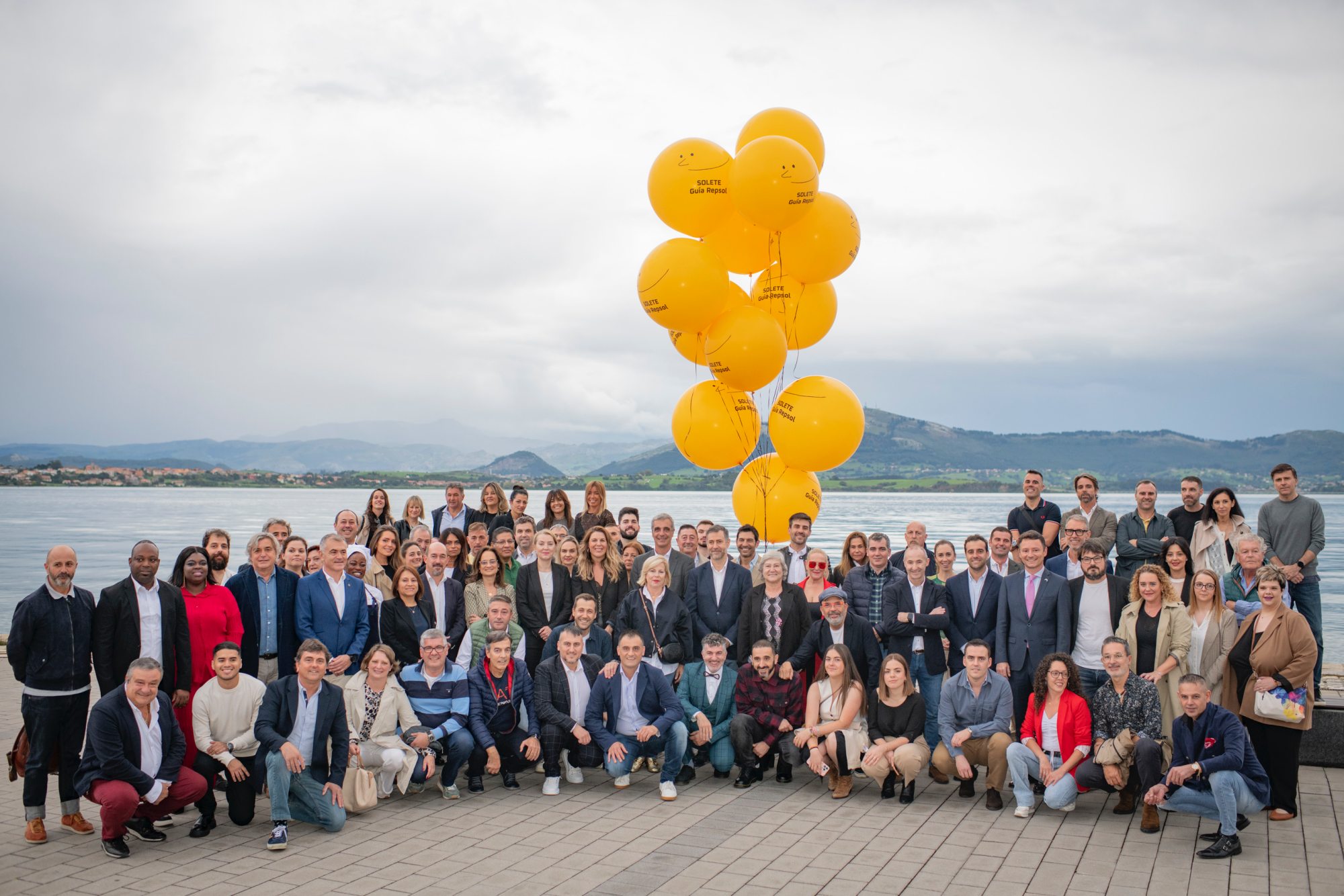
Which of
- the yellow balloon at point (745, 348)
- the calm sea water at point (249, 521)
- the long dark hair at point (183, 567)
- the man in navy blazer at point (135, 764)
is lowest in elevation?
the calm sea water at point (249, 521)

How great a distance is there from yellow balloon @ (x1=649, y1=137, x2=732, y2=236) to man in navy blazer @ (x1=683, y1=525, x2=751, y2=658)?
241 cm

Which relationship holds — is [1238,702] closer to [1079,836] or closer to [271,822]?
[1079,836]

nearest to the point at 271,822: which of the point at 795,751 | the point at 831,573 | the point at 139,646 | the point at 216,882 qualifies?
the point at 216,882

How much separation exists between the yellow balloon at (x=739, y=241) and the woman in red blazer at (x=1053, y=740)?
12.2 feet

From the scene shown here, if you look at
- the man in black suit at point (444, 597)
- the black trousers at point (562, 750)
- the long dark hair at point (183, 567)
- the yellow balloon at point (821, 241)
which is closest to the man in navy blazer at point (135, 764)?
the long dark hair at point (183, 567)

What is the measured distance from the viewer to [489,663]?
6.37 metres

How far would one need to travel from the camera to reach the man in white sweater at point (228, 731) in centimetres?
539

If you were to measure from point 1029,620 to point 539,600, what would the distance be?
3.43 metres

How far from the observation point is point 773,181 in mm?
6832

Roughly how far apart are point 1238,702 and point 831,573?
114 inches

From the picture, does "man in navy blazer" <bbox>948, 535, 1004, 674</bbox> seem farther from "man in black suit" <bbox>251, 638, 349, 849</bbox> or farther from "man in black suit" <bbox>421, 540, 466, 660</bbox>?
"man in black suit" <bbox>251, 638, 349, 849</bbox>

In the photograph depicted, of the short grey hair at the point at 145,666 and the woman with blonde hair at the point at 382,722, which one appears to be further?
the woman with blonde hair at the point at 382,722

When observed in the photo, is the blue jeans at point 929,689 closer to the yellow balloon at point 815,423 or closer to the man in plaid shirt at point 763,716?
the man in plaid shirt at point 763,716

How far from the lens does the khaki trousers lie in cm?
576
